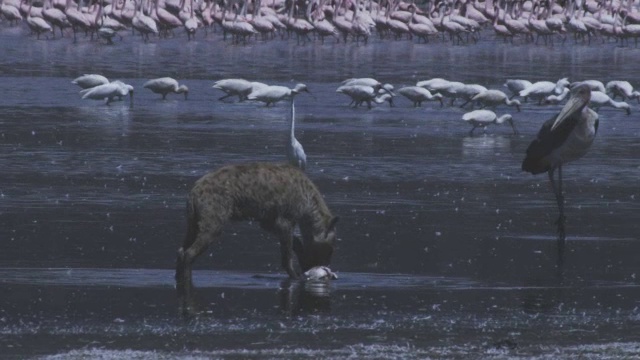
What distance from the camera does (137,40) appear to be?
49844 mm

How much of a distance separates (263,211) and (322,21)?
41678 mm

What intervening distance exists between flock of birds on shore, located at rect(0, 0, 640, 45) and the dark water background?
23.9 metres

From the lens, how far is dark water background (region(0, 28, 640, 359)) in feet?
28.5

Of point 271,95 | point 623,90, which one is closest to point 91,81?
point 271,95

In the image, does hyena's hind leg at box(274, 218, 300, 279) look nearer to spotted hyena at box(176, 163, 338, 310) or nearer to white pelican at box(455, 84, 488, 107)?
spotted hyena at box(176, 163, 338, 310)

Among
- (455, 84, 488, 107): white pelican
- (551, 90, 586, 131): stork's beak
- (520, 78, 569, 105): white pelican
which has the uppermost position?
(551, 90, 586, 131): stork's beak

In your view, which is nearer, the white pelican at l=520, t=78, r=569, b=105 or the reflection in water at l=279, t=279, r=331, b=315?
the reflection in water at l=279, t=279, r=331, b=315

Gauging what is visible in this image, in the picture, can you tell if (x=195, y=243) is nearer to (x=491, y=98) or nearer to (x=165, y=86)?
(x=491, y=98)

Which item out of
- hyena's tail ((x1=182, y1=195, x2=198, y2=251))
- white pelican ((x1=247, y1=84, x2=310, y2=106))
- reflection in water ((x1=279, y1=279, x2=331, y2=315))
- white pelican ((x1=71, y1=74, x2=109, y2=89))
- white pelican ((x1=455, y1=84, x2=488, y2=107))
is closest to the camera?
reflection in water ((x1=279, y1=279, x2=331, y2=315))

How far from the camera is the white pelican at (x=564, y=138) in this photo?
1337cm

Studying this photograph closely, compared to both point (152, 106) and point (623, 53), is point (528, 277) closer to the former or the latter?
point (152, 106)

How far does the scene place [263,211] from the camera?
10375 millimetres

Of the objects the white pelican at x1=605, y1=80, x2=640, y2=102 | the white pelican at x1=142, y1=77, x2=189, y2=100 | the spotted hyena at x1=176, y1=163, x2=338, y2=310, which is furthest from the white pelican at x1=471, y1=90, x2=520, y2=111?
the spotted hyena at x1=176, y1=163, x2=338, y2=310

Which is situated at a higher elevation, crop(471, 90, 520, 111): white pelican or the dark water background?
the dark water background
